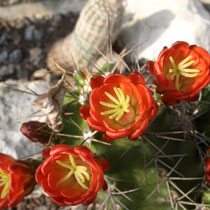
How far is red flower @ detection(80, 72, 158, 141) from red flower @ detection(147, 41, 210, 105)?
0.30ft

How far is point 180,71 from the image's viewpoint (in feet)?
3.12

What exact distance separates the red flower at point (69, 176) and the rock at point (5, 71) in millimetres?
1816

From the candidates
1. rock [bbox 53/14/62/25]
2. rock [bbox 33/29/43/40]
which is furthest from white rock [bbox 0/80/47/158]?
rock [bbox 53/14/62/25]

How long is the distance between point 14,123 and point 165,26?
1.30 meters

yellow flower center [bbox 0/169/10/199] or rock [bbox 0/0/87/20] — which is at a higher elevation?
yellow flower center [bbox 0/169/10/199]

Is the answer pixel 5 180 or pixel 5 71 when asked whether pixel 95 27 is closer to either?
pixel 5 71

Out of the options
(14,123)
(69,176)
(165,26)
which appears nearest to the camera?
(69,176)

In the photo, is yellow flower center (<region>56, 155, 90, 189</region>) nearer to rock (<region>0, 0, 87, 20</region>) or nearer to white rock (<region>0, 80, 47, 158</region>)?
white rock (<region>0, 80, 47, 158</region>)

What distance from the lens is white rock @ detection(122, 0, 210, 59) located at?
215 cm

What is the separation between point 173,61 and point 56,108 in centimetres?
46

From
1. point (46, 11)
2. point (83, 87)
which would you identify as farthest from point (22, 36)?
point (83, 87)

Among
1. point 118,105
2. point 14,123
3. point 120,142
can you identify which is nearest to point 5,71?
point 14,123

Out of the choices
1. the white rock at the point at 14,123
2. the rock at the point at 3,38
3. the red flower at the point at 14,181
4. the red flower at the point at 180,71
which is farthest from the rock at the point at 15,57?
the red flower at the point at 180,71

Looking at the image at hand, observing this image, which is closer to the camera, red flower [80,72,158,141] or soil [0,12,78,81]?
red flower [80,72,158,141]
